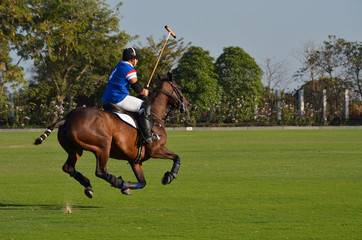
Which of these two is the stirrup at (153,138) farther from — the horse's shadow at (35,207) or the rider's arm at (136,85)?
the horse's shadow at (35,207)

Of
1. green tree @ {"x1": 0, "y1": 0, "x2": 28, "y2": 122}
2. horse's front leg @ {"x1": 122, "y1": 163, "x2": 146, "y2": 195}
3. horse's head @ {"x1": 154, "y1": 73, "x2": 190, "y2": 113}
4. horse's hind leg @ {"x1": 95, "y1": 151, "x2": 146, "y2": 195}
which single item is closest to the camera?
horse's hind leg @ {"x1": 95, "y1": 151, "x2": 146, "y2": 195}

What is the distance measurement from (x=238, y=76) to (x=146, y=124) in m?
46.7

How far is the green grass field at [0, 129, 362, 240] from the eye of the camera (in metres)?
8.28

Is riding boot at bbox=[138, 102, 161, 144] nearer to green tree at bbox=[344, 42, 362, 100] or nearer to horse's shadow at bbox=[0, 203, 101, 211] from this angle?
horse's shadow at bbox=[0, 203, 101, 211]

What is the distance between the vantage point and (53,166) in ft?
61.0

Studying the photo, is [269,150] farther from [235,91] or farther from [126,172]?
[235,91]

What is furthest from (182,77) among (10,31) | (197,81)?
(10,31)

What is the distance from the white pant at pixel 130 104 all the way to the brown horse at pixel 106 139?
1.19 feet

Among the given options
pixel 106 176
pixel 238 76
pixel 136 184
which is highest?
pixel 238 76

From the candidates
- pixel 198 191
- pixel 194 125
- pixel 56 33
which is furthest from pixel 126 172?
pixel 194 125

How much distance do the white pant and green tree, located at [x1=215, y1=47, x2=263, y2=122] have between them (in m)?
44.1

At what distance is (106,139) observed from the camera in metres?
10.0

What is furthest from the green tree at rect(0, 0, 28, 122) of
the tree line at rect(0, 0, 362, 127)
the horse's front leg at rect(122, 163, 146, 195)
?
the horse's front leg at rect(122, 163, 146, 195)

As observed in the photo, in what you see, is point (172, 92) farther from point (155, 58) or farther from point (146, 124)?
point (155, 58)
